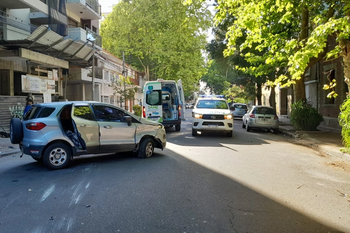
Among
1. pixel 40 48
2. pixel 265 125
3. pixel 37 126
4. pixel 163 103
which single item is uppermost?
pixel 40 48

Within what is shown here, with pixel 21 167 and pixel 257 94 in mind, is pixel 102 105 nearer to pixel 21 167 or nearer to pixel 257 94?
pixel 21 167

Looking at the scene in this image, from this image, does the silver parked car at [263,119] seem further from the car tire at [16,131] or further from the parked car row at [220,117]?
the car tire at [16,131]

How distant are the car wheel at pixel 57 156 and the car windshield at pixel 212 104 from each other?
884 centimetres

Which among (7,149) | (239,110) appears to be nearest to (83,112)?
(7,149)

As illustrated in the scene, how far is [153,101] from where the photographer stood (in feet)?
52.3

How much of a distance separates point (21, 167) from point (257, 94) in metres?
24.3

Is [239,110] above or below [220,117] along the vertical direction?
above

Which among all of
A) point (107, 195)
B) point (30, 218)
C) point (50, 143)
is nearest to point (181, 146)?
point (50, 143)

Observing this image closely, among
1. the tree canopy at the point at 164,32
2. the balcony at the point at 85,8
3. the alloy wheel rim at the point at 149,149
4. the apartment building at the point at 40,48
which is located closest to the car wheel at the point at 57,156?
the alloy wheel rim at the point at 149,149

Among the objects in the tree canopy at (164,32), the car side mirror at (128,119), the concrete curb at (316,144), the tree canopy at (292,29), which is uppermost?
the tree canopy at (164,32)

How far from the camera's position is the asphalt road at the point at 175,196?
3.95m

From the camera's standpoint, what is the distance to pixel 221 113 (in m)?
13.5

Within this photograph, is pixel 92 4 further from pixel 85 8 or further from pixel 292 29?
pixel 292 29

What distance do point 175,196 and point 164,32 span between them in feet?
88.1
